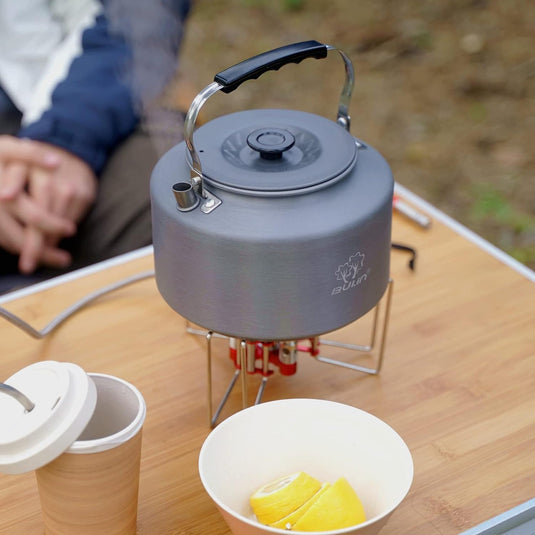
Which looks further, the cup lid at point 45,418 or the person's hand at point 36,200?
the person's hand at point 36,200

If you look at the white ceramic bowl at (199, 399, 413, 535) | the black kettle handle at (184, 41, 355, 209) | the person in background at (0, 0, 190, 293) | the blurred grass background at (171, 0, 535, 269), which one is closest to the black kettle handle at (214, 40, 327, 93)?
the black kettle handle at (184, 41, 355, 209)

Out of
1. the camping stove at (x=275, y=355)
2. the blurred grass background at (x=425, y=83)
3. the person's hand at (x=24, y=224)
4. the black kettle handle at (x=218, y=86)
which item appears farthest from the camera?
the blurred grass background at (x=425, y=83)

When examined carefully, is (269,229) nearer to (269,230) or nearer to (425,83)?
(269,230)

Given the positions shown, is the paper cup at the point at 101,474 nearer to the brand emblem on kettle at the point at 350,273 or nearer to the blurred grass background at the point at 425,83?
the brand emblem on kettle at the point at 350,273

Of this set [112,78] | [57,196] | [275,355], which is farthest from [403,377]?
[112,78]

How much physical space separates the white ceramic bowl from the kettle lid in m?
0.20

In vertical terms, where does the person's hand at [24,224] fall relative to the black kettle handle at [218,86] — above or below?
below

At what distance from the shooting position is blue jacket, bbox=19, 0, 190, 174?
1299 mm

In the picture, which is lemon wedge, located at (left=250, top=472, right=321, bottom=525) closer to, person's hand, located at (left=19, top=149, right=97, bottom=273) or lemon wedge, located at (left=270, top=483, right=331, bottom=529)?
lemon wedge, located at (left=270, top=483, right=331, bottom=529)

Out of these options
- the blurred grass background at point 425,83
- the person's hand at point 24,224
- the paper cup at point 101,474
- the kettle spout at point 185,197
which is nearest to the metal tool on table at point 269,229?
the kettle spout at point 185,197

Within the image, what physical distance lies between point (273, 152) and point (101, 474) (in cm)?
32

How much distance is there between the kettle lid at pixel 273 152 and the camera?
2.38 ft

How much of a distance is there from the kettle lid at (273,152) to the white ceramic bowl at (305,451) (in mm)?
198

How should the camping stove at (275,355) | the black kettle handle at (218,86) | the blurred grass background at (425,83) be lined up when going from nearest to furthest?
the black kettle handle at (218,86) → the camping stove at (275,355) → the blurred grass background at (425,83)
